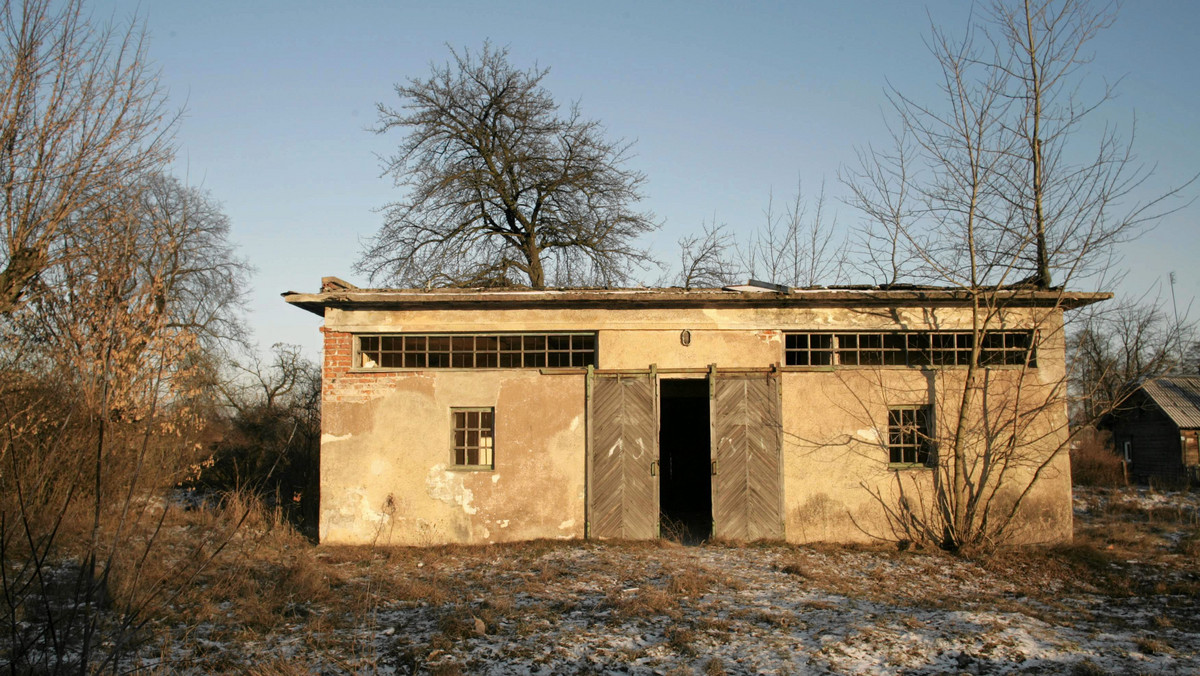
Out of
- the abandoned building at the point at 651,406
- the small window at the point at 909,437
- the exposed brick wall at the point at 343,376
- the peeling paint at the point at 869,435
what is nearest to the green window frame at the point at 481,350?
the abandoned building at the point at 651,406

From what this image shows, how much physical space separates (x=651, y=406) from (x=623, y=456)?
859 mm

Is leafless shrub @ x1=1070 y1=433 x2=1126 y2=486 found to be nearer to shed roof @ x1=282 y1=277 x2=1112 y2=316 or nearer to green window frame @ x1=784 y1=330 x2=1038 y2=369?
green window frame @ x1=784 y1=330 x2=1038 y2=369

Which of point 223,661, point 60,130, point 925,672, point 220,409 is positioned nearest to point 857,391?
point 925,672

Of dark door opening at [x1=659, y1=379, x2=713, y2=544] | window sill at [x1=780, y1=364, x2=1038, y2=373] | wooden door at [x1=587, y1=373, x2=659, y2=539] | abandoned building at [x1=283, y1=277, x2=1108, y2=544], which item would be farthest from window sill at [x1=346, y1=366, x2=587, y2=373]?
dark door opening at [x1=659, y1=379, x2=713, y2=544]

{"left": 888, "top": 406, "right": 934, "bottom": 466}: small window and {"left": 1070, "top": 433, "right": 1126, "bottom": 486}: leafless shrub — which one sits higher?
{"left": 888, "top": 406, "right": 934, "bottom": 466}: small window

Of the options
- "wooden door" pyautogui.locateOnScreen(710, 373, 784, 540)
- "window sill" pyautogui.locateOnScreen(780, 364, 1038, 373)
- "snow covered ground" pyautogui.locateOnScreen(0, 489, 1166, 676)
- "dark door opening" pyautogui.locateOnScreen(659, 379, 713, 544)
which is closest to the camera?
"snow covered ground" pyautogui.locateOnScreen(0, 489, 1166, 676)

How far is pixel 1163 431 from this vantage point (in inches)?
1017

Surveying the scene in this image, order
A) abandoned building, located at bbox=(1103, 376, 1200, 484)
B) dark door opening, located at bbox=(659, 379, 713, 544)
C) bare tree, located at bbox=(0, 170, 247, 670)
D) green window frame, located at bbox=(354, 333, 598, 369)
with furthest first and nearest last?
abandoned building, located at bbox=(1103, 376, 1200, 484) < dark door opening, located at bbox=(659, 379, 713, 544) < green window frame, located at bbox=(354, 333, 598, 369) < bare tree, located at bbox=(0, 170, 247, 670)

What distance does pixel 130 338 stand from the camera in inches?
163

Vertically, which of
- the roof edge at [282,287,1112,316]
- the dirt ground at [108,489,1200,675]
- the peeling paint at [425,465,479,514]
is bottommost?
the dirt ground at [108,489,1200,675]

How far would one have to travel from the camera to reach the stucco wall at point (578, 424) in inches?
431

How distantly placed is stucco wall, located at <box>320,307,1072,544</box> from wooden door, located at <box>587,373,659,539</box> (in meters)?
0.21

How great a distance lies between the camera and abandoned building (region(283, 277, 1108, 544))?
36.0 ft

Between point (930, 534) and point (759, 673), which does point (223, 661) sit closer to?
point (759, 673)
